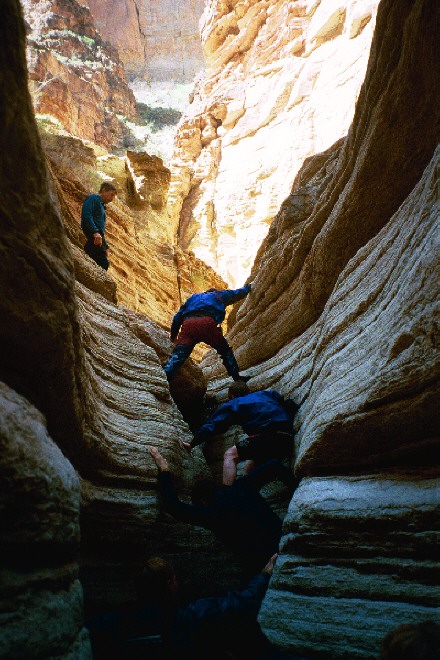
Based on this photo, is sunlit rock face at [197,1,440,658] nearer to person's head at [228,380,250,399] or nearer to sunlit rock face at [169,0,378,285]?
person's head at [228,380,250,399]

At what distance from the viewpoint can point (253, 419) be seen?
5.23 m

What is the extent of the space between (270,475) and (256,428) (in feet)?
2.22

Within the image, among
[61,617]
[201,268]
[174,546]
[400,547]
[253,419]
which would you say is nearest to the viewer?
[61,617]

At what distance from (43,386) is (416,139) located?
482 cm

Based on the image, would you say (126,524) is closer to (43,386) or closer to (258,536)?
(258,536)

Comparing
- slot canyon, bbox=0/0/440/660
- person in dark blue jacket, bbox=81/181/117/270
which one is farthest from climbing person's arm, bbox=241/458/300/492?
person in dark blue jacket, bbox=81/181/117/270

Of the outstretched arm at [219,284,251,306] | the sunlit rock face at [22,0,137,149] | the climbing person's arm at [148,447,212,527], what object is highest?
the sunlit rock face at [22,0,137,149]

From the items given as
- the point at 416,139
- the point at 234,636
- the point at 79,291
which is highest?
the point at 416,139

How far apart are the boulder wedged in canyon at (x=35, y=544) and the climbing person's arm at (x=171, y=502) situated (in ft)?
4.93

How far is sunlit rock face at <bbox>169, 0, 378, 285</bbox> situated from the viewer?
2325cm

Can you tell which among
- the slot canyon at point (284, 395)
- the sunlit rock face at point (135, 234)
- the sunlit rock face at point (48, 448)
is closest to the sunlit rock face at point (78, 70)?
the sunlit rock face at point (135, 234)

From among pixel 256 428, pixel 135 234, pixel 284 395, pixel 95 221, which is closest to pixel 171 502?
pixel 256 428

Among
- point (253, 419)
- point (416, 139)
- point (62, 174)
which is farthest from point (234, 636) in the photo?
point (62, 174)

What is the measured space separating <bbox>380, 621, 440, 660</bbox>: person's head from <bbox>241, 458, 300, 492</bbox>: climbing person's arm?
2.54 m
